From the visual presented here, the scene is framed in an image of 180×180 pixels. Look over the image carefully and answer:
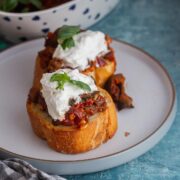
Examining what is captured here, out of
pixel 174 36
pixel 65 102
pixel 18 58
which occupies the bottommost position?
pixel 174 36

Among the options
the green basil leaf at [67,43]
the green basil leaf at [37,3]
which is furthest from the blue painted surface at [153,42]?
the green basil leaf at [67,43]

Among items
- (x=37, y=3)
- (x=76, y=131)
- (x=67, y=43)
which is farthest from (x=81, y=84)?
(x=37, y=3)

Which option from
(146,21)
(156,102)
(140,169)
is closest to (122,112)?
(156,102)

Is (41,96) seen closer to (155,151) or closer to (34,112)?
(34,112)

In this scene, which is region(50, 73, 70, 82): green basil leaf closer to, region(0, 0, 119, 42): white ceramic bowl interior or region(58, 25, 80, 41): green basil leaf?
region(58, 25, 80, 41): green basil leaf

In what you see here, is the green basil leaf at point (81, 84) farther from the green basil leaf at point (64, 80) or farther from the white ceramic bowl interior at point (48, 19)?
the white ceramic bowl interior at point (48, 19)

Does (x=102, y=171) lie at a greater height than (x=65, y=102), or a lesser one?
lesser
